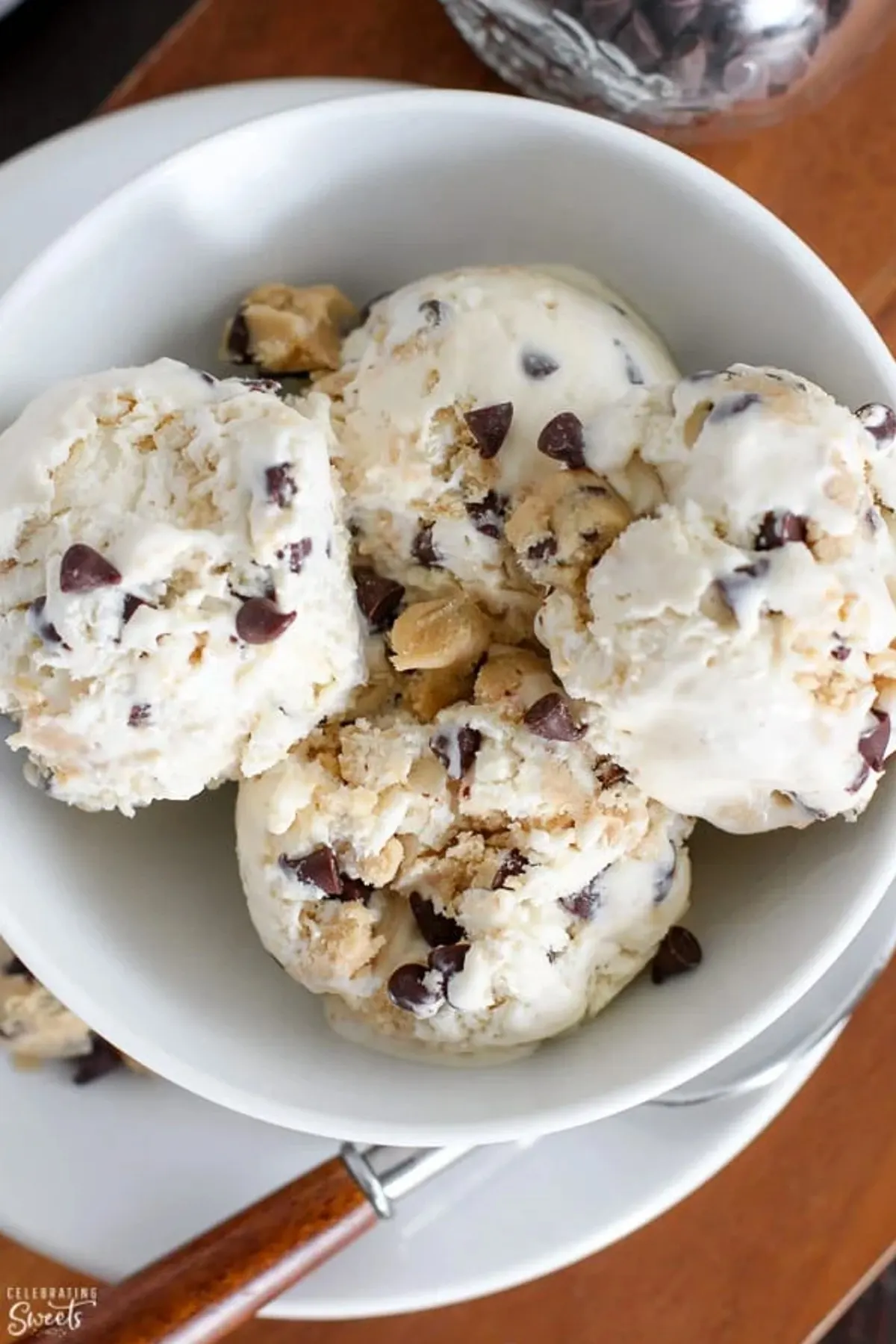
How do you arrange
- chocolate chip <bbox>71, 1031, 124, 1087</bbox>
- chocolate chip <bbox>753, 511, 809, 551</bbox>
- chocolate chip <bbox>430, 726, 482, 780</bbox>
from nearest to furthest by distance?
chocolate chip <bbox>753, 511, 809, 551</bbox>, chocolate chip <bbox>430, 726, 482, 780</bbox>, chocolate chip <bbox>71, 1031, 124, 1087</bbox>

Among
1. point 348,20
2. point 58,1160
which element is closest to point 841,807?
point 58,1160

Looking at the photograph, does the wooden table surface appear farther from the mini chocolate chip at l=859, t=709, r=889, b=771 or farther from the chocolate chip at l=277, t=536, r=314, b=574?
the chocolate chip at l=277, t=536, r=314, b=574

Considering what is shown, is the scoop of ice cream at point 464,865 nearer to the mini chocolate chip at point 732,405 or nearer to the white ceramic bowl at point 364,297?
the white ceramic bowl at point 364,297

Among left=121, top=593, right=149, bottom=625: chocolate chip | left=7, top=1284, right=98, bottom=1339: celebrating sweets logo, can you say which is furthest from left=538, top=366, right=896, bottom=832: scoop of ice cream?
left=7, top=1284, right=98, bottom=1339: celebrating sweets logo

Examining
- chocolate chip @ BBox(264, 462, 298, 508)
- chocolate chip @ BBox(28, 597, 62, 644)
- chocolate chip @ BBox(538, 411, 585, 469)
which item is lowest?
chocolate chip @ BBox(538, 411, 585, 469)

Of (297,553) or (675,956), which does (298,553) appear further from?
(675,956)

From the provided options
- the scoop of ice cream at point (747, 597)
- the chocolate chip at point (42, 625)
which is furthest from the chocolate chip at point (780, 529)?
the chocolate chip at point (42, 625)

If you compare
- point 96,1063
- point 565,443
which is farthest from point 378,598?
point 96,1063
